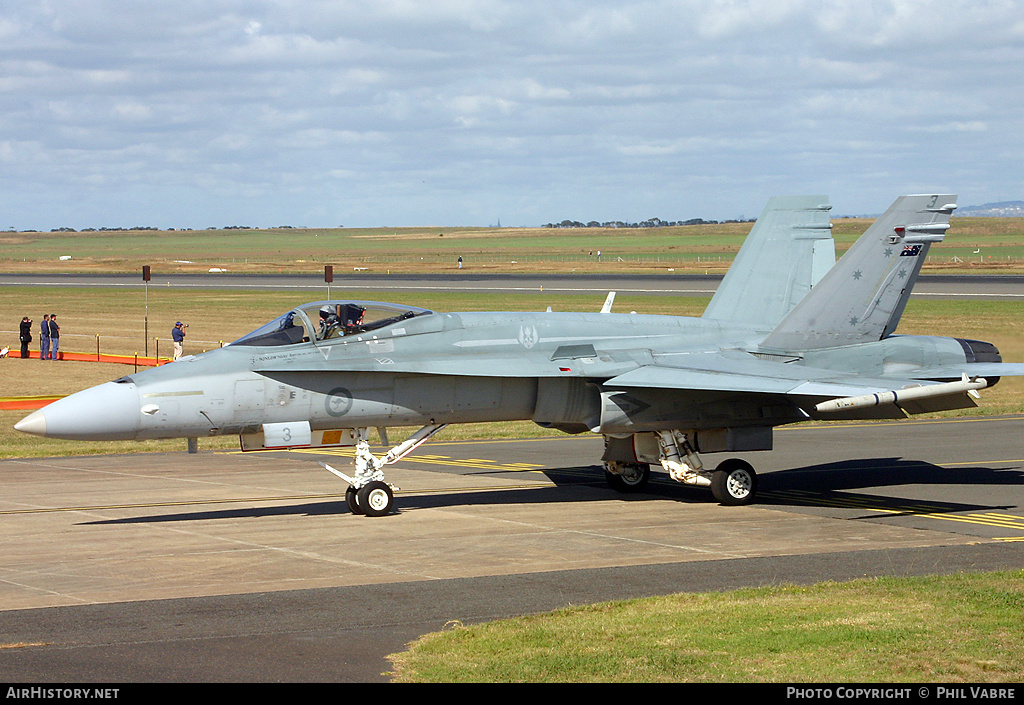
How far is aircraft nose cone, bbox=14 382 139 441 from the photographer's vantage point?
1438 centimetres

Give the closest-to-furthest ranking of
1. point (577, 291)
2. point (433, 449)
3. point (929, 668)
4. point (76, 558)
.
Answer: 1. point (929, 668)
2. point (76, 558)
3. point (433, 449)
4. point (577, 291)

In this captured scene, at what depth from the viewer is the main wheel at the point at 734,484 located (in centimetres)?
1788

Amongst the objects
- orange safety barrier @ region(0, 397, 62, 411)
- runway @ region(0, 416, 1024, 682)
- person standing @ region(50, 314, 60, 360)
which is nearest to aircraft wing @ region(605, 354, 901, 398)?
runway @ region(0, 416, 1024, 682)

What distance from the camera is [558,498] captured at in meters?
18.8

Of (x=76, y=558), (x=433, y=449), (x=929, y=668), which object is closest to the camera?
(x=929, y=668)

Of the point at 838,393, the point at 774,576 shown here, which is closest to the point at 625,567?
the point at 774,576

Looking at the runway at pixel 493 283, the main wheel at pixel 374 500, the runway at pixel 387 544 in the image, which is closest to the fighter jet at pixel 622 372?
the main wheel at pixel 374 500

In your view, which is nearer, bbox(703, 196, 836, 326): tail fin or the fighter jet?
the fighter jet

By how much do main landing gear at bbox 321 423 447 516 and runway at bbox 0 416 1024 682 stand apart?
269 mm

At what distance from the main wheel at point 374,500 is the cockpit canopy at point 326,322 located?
2.31 m

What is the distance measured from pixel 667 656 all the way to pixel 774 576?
3953 mm

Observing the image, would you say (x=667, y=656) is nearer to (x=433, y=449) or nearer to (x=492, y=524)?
(x=492, y=524)

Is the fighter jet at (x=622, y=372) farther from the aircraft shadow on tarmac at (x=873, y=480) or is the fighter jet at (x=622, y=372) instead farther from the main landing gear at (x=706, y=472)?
the aircraft shadow on tarmac at (x=873, y=480)

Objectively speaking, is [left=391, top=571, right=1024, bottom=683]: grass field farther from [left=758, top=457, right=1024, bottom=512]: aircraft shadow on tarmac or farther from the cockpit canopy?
the cockpit canopy
